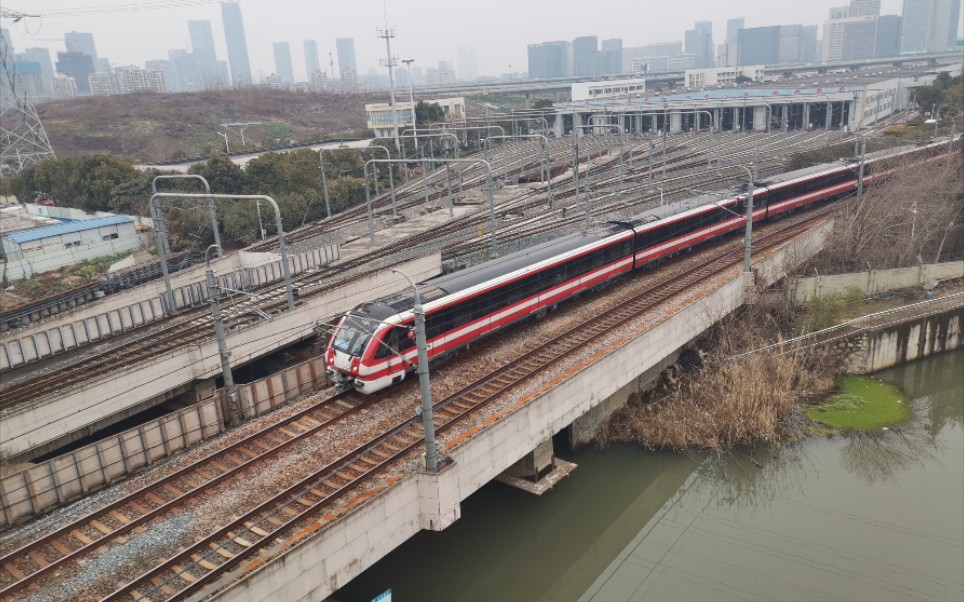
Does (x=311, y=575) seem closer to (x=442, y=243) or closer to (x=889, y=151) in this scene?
(x=442, y=243)

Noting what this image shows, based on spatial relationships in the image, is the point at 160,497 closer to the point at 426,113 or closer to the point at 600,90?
the point at 426,113

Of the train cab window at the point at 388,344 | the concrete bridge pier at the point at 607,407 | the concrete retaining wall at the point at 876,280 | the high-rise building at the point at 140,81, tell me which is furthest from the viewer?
the high-rise building at the point at 140,81

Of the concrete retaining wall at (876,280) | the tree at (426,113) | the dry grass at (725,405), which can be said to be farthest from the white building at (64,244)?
the tree at (426,113)

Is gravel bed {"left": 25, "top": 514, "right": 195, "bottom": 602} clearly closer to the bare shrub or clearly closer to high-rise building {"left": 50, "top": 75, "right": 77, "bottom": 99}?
the bare shrub

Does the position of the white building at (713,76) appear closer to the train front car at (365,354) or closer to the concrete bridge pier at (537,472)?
the concrete bridge pier at (537,472)

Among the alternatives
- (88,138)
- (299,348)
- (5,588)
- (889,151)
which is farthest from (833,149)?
(88,138)

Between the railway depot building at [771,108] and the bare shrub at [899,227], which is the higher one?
the railway depot building at [771,108]

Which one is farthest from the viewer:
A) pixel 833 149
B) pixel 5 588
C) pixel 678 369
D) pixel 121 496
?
pixel 833 149
